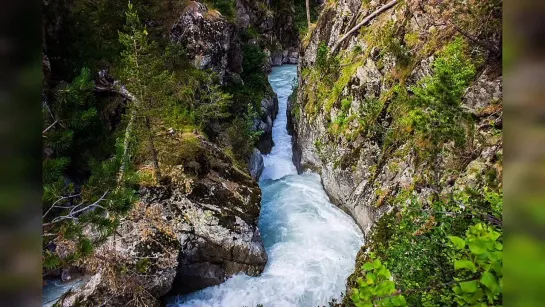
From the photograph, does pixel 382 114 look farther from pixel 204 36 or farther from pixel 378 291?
pixel 204 36

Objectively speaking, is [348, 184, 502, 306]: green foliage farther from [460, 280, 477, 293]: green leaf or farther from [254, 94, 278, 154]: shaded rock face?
[254, 94, 278, 154]: shaded rock face

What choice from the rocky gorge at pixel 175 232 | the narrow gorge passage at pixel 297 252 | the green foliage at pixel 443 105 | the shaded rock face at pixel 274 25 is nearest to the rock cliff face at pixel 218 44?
the shaded rock face at pixel 274 25

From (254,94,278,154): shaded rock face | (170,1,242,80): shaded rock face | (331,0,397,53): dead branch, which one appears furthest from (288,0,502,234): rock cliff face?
(170,1,242,80): shaded rock face

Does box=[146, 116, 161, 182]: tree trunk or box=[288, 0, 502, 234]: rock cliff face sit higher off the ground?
box=[288, 0, 502, 234]: rock cliff face

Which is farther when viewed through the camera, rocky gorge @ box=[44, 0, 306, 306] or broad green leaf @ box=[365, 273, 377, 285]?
rocky gorge @ box=[44, 0, 306, 306]
